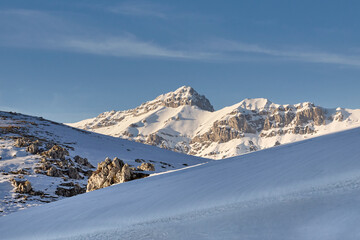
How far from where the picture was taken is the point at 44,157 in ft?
173

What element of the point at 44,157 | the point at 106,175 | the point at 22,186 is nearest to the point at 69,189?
the point at 22,186

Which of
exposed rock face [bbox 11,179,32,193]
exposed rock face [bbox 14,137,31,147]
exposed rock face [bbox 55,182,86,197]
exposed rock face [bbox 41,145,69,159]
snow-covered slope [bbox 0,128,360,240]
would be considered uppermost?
exposed rock face [bbox 14,137,31,147]

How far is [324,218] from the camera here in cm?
779

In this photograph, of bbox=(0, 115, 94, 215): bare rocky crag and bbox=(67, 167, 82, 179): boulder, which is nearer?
bbox=(0, 115, 94, 215): bare rocky crag

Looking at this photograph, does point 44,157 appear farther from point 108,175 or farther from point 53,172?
point 108,175

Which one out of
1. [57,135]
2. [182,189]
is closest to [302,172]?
[182,189]

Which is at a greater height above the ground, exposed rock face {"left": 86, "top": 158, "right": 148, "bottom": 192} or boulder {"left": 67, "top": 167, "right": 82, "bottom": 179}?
boulder {"left": 67, "top": 167, "right": 82, "bottom": 179}

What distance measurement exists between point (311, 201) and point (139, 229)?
176 inches

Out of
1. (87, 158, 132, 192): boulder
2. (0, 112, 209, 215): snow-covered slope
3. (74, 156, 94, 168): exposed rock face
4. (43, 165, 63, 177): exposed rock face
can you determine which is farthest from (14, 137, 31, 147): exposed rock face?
(87, 158, 132, 192): boulder

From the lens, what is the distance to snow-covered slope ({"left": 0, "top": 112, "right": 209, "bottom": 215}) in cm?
3941

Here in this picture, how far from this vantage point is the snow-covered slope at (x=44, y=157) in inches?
1551

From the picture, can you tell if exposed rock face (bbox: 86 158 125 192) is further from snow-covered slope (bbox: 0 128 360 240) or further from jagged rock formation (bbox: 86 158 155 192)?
snow-covered slope (bbox: 0 128 360 240)

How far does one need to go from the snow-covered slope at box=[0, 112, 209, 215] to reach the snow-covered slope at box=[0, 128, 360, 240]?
23491 mm

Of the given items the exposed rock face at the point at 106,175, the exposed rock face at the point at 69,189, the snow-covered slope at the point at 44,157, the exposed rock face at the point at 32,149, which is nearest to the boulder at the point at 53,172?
the snow-covered slope at the point at 44,157
